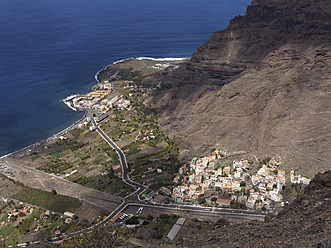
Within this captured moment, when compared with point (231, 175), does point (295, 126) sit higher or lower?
higher

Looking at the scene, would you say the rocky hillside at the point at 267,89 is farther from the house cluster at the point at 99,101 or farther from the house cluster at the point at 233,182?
the house cluster at the point at 99,101

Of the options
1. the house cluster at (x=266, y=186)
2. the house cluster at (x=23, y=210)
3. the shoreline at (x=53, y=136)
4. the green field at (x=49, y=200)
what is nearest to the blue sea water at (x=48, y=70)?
the shoreline at (x=53, y=136)

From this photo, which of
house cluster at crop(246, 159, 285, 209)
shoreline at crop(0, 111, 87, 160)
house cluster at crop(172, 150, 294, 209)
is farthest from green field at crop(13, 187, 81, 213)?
house cluster at crop(246, 159, 285, 209)

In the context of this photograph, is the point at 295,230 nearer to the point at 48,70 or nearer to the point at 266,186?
the point at 266,186

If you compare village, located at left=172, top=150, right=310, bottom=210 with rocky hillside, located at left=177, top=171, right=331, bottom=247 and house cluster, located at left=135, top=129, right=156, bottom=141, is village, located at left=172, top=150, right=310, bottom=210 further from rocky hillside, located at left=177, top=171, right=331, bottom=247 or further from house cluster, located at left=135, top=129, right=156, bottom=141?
rocky hillside, located at left=177, top=171, right=331, bottom=247

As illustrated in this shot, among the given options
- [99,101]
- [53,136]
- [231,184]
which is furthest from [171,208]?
[99,101]

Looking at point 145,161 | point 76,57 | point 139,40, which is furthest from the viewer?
point 139,40

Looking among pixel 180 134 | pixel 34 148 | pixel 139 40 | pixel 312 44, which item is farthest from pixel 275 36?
pixel 139 40

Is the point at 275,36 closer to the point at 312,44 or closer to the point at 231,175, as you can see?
the point at 312,44
